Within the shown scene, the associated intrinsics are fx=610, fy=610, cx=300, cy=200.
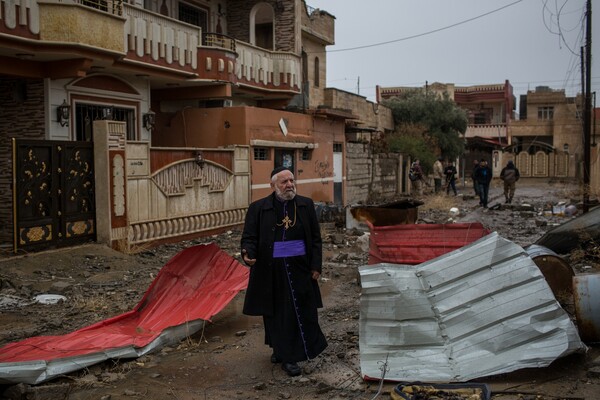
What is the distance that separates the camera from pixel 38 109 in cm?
1277

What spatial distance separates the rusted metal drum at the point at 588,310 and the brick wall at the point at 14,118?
1104 cm

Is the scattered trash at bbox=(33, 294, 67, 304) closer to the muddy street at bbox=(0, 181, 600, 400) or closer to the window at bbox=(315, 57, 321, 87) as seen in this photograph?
the muddy street at bbox=(0, 181, 600, 400)

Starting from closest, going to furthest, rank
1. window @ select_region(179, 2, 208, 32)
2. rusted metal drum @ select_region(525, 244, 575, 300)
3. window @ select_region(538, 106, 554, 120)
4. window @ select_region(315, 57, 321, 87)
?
1. rusted metal drum @ select_region(525, 244, 575, 300)
2. window @ select_region(179, 2, 208, 32)
3. window @ select_region(315, 57, 321, 87)
4. window @ select_region(538, 106, 554, 120)

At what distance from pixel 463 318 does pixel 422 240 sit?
2.35 meters

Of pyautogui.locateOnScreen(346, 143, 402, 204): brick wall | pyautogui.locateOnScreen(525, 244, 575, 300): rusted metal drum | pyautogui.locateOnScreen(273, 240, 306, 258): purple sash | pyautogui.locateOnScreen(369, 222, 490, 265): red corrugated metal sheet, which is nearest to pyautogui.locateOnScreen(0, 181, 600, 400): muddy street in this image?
pyautogui.locateOnScreen(369, 222, 490, 265): red corrugated metal sheet

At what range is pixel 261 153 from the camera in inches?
670

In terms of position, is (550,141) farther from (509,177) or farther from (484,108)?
(509,177)

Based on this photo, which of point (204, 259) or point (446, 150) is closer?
point (204, 259)

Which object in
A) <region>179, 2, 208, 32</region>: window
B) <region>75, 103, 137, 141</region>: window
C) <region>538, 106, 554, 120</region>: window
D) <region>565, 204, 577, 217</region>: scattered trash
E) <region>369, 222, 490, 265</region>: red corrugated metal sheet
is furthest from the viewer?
<region>538, 106, 554, 120</region>: window

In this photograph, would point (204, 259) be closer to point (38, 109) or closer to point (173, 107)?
point (38, 109)

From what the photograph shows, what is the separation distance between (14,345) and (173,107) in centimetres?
1373

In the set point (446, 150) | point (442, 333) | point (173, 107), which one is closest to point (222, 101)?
point (173, 107)

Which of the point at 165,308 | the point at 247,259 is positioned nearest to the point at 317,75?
the point at 165,308

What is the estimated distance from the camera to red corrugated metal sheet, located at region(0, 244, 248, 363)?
522 cm
